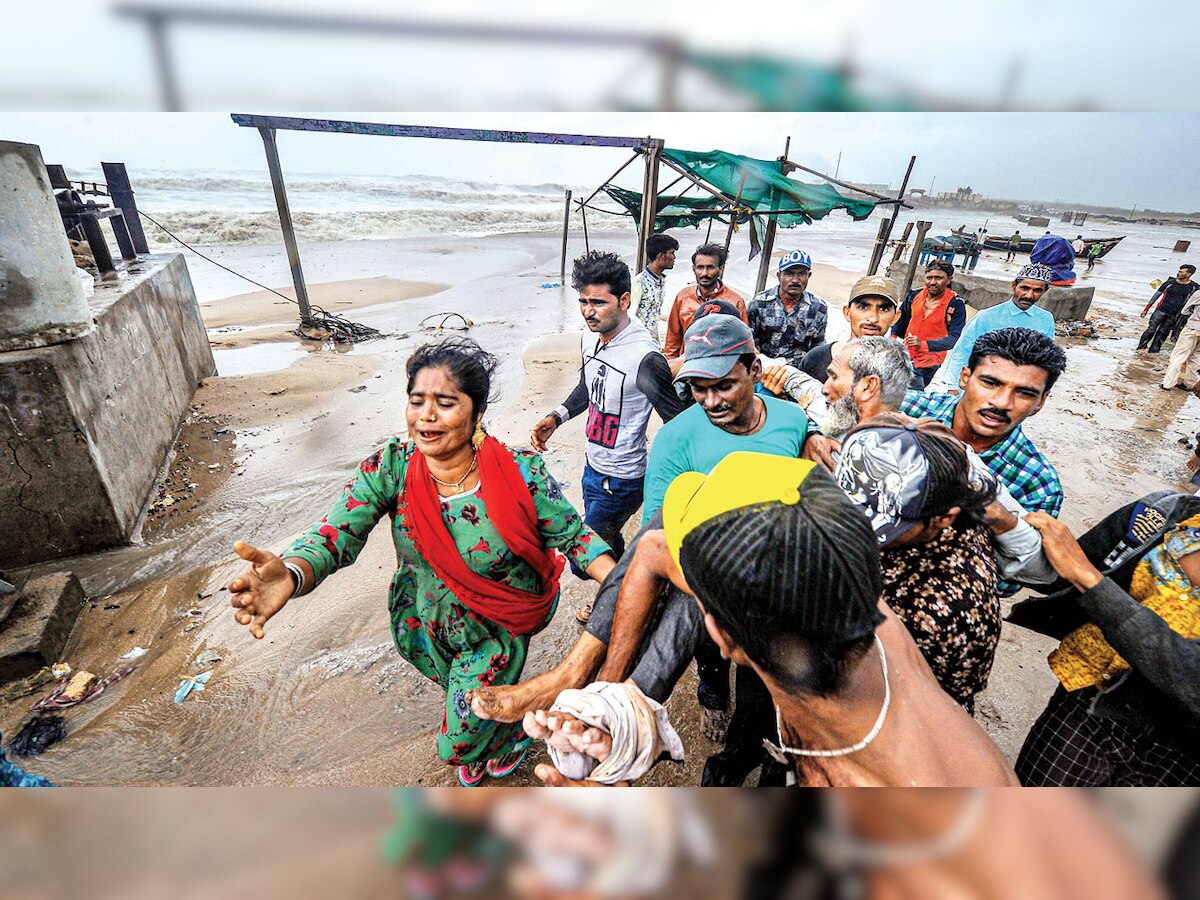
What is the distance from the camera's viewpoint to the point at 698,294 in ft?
14.6

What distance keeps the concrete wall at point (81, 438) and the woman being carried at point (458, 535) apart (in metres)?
2.63

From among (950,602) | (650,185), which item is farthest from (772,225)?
(950,602)

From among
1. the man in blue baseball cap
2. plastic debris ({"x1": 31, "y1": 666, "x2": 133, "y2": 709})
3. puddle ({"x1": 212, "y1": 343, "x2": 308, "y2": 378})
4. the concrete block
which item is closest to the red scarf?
plastic debris ({"x1": 31, "y1": 666, "x2": 133, "y2": 709})

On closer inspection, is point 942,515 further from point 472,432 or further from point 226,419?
point 226,419

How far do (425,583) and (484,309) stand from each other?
10.1m

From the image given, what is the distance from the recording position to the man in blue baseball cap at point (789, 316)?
4.05 meters

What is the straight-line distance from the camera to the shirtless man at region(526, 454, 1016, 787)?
2.67 ft

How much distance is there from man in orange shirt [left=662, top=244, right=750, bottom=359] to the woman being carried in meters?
2.50

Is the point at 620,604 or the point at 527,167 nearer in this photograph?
the point at 620,604

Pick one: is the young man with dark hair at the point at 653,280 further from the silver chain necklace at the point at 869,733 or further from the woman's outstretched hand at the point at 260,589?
the silver chain necklace at the point at 869,733
